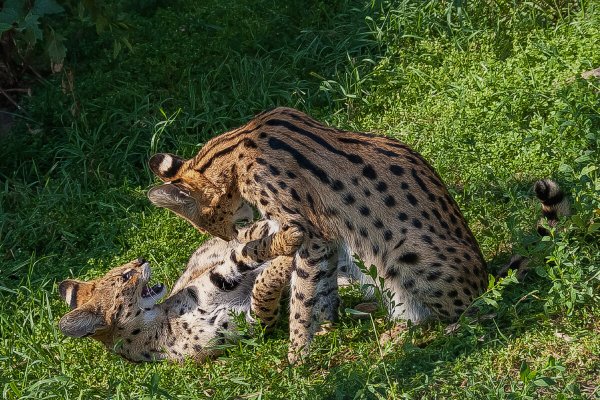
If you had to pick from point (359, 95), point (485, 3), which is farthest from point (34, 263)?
point (485, 3)

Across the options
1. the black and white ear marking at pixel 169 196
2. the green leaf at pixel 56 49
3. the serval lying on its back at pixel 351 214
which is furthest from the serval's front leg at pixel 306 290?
the green leaf at pixel 56 49

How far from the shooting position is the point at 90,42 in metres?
10.7

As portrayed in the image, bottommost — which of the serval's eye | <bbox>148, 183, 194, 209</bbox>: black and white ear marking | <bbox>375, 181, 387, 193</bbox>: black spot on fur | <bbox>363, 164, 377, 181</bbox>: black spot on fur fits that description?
the serval's eye

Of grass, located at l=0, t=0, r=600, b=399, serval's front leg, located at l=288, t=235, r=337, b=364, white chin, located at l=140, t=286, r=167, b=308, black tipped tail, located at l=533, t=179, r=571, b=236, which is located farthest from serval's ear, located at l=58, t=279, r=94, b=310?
black tipped tail, located at l=533, t=179, r=571, b=236

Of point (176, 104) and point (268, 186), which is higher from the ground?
point (268, 186)

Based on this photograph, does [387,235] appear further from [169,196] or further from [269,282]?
[169,196]

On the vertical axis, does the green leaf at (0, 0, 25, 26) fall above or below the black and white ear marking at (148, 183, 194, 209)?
above

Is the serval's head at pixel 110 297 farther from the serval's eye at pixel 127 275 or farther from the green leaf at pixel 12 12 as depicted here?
the green leaf at pixel 12 12

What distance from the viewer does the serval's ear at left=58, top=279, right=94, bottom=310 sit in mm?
7488

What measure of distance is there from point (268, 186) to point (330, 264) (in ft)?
2.07

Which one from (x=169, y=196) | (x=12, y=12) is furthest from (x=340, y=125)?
(x=12, y=12)

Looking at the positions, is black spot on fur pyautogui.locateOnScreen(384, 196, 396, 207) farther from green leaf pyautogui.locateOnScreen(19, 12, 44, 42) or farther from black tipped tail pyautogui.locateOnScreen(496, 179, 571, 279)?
green leaf pyautogui.locateOnScreen(19, 12, 44, 42)

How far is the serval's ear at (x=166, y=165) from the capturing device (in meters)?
7.52

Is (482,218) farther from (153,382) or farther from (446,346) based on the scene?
(153,382)
